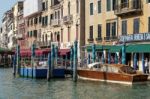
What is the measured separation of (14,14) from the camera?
11438 cm

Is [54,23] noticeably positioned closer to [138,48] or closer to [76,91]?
[138,48]

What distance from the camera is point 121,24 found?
5544cm

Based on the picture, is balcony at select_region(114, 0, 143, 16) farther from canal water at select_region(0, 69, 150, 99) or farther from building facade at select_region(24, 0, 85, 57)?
building facade at select_region(24, 0, 85, 57)

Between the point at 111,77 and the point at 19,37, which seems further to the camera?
the point at 19,37

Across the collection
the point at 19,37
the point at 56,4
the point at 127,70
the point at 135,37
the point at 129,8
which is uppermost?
the point at 56,4

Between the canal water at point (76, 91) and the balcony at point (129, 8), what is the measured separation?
33.9ft

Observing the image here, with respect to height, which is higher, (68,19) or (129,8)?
(68,19)

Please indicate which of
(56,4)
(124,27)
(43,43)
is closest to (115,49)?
(124,27)

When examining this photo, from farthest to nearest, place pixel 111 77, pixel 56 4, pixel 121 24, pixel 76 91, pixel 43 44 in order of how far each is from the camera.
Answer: pixel 43 44, pixel 56 4, pixel 121 24, pixel 111 77, pixel 76 91

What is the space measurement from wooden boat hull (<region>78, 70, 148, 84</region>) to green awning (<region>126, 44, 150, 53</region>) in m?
5.96

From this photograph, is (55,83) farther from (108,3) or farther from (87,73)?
(108,3)

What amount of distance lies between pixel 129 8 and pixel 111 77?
10.9 m

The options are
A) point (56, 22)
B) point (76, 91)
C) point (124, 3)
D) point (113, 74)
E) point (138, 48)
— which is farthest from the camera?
point (56, 22)

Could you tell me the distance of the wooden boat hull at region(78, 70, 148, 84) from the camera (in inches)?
1652
